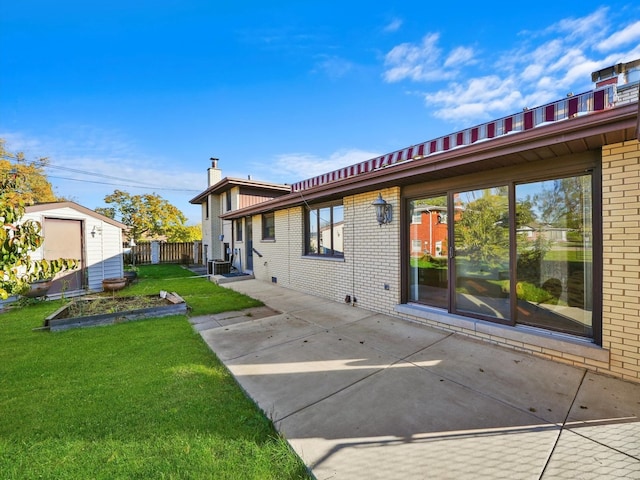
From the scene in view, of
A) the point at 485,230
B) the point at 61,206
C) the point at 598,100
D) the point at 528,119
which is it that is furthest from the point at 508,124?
the point at 61,206

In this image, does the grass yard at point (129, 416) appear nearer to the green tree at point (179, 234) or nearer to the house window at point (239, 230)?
the house window at point (239, 230)

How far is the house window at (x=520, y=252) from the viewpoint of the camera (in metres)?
3.67

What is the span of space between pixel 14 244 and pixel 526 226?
5.95m

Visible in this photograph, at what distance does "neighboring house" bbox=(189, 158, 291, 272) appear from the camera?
13.6 m

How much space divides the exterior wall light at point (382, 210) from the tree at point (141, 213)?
2302cm

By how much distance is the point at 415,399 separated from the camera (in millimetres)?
2822

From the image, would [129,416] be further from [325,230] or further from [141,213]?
[141,213]

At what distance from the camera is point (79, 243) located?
31.1 feet

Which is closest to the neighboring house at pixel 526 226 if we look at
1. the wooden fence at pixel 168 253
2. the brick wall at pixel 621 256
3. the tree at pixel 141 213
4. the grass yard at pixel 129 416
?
the brick wall at pixel 621 256

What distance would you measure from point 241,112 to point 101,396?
11.8 meters

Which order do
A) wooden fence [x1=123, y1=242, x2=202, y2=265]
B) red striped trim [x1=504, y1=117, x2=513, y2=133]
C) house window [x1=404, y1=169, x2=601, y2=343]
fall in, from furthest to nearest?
wooden fence [x1=123, y1=242, x2=202, y2=265]
red striped trim [x1=504, y1=117, x2=513, y2=133]
house window [x1=404, y1=169, x2=601, y2=343]

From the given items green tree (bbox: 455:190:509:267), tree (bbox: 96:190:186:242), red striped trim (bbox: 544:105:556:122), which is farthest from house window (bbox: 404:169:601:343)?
tree (bbox: 96:190:186:242)

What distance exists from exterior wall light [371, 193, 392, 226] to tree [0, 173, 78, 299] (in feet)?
16.5

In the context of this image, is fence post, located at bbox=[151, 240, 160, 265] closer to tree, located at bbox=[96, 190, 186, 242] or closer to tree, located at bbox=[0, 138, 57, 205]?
tree, located at bbox=[96, 190, 186, 242]
